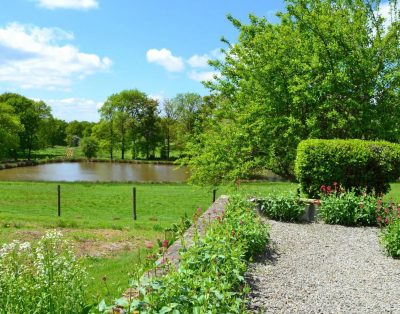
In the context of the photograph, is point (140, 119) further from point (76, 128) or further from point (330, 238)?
point (330, 238)

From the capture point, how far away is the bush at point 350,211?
33.1 ft

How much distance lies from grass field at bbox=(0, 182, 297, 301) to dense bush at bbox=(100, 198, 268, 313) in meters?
0.34

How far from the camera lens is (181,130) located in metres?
66.1

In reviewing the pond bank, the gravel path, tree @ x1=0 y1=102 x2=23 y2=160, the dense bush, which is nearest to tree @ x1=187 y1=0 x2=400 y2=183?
the gravel path

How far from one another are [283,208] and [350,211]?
5.01 ft

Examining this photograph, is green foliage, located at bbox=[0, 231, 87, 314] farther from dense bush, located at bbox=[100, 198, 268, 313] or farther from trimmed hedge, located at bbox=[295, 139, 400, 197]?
trimmed hedge, located at bbox=[295, 139, 400, 197]

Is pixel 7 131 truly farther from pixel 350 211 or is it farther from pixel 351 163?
pixel 350 211

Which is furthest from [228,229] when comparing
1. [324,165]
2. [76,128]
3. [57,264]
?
[76,128]

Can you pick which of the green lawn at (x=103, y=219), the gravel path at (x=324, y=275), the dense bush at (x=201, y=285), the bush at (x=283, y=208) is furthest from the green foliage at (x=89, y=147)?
the dense bush at (x=201, y=285)


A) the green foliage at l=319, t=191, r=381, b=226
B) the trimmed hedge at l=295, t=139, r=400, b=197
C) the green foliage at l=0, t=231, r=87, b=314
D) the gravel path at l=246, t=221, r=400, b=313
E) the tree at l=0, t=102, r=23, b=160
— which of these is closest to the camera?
the green foliage at l=0, t=231, r=87, b=314

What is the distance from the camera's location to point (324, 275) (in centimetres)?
652

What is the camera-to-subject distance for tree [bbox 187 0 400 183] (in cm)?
A: 1368

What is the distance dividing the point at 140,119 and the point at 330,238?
68607mm

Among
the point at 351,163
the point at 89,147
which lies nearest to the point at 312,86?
the point at 351,163
